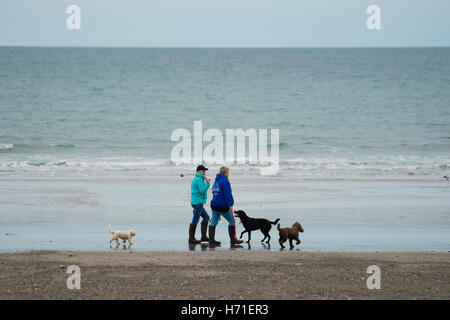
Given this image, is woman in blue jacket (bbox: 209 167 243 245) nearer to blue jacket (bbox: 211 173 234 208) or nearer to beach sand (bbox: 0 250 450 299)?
blue jacket (bbox: 211 173 234 208)

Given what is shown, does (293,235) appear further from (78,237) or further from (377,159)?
(377,159)

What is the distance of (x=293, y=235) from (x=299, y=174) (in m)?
11.8

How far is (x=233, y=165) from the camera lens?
953 inches

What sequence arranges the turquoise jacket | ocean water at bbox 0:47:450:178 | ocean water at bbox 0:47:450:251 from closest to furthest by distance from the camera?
the turquoise jacket < ocean water at bbox 0:47:450:251 < ocean water at bbox 0:47:450:178

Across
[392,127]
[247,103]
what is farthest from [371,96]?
[392,127]

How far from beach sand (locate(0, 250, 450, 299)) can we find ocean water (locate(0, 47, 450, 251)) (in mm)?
974

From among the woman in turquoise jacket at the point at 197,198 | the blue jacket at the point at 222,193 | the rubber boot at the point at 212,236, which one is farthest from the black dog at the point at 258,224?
the woman in turquoise jacket at the point at 197,198

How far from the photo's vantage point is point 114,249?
10219 millimetres

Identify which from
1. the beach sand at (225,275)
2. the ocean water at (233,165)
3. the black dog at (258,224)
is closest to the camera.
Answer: the beach sand at (225,275)

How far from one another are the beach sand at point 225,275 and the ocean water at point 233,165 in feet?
3.19

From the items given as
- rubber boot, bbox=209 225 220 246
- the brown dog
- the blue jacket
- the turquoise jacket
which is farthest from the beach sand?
the turquoise jacket

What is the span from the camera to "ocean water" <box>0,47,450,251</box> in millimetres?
12195

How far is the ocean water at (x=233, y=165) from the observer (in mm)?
12195

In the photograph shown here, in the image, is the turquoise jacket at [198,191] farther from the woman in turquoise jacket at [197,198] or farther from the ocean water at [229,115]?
the ocean water at [229,115]
